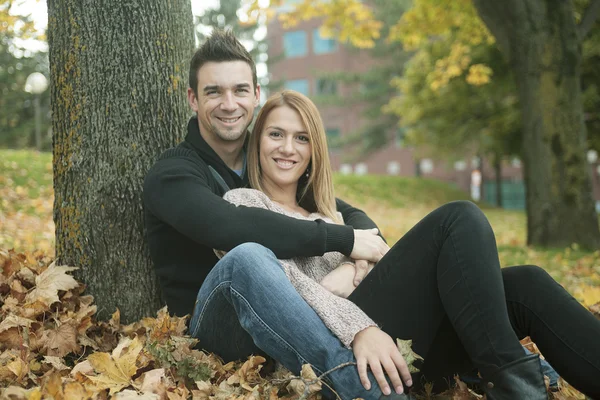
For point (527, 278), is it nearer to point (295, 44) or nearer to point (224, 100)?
point (224, 100)

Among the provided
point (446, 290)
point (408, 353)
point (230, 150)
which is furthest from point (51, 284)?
point (446, 290)

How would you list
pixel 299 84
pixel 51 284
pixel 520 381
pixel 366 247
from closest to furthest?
pixel 520 381, pixel 366 247, pixel 51 284, pixel 299 84

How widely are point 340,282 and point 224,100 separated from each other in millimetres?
1182

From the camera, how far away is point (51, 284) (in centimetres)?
306

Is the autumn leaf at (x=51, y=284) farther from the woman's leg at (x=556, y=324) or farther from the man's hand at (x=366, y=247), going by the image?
the woman's leg at (x=556, y=324)

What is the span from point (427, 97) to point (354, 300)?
703 inches

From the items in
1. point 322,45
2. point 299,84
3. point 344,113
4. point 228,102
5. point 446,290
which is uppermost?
point 322,45

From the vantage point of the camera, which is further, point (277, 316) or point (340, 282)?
point (340, 282)

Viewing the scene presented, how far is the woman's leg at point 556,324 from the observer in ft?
7.57

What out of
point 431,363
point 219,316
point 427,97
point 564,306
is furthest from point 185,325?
point 427,97

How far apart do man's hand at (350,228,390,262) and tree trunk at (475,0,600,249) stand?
6.02 metres

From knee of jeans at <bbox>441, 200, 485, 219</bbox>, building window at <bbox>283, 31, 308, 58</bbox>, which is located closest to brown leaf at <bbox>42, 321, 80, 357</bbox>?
knee of jeans at <bbox>441, 200, 485, 219</bbox>

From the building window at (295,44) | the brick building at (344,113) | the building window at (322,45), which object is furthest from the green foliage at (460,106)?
the building window at (295,44)

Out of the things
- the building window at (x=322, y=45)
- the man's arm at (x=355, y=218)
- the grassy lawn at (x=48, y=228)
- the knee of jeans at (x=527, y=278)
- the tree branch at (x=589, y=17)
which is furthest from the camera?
the building window at (x=322, y=45)
